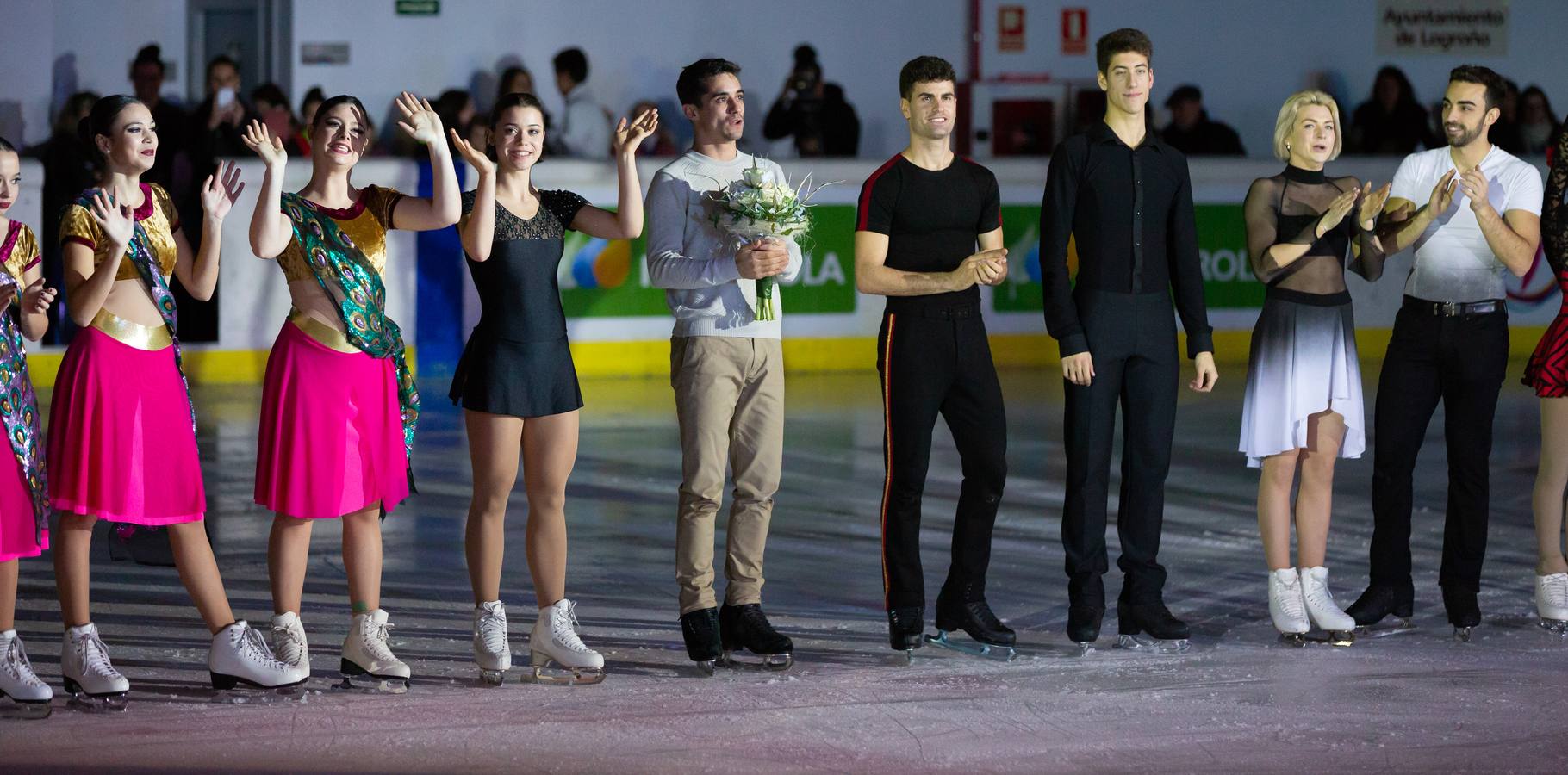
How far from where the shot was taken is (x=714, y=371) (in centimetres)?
533

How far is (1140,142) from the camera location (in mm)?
5621

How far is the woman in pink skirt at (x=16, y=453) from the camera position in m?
4.81

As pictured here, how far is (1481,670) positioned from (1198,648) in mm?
773

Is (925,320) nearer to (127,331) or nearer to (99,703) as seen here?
(127,331)

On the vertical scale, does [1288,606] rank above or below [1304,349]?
below

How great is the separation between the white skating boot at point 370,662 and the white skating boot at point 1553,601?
340 centimetres

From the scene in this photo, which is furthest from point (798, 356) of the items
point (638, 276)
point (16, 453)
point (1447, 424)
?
point (16, 453)

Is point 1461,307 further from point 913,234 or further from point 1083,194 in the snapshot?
point 913,234

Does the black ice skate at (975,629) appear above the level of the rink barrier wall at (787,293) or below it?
below

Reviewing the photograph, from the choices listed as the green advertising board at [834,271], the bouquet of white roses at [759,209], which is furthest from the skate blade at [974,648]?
the green advertising board at [834,271]

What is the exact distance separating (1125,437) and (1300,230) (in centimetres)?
79

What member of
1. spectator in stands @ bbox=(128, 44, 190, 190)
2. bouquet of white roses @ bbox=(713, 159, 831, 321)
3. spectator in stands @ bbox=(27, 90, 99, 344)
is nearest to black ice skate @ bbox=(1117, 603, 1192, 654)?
bouquet of white roses @ bbox=(713, 159, 831, 321)

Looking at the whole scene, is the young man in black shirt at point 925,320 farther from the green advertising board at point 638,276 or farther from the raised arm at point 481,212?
the green advertising board at point 638,276

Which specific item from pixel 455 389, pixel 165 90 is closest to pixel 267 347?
pixel 165 90
